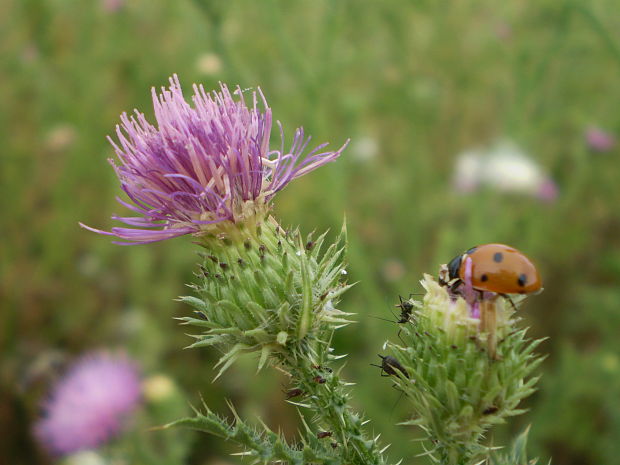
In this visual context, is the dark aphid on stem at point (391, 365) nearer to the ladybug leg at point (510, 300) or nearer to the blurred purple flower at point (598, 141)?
the ladybug leg at point (510, 300)

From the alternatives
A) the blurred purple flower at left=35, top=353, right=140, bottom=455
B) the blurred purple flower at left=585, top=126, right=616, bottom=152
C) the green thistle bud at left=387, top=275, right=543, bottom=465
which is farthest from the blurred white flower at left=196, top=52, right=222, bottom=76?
the blurred purple flower at left=585, top=126, right=616, bottom=152

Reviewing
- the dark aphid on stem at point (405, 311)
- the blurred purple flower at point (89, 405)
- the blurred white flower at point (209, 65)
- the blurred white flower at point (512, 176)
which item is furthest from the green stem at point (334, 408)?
the blurred white flower at point (512, 176)

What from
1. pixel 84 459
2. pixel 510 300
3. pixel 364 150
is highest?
pixel 364 150

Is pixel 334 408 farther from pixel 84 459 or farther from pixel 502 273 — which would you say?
pixel 84 459

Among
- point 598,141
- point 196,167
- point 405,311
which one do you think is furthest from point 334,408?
point 598,141

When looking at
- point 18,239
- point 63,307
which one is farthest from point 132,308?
point 18,239

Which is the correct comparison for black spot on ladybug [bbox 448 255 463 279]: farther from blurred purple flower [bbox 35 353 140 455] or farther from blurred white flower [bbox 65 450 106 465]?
blurred white flower [bbox 65 450 106 465]
